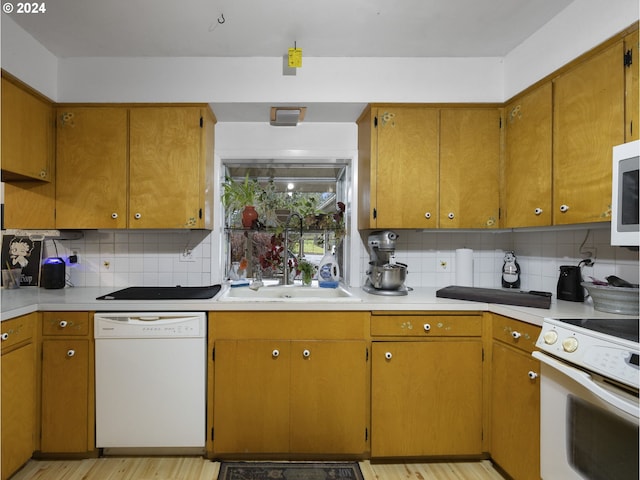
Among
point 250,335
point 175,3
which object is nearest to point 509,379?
point 250,335

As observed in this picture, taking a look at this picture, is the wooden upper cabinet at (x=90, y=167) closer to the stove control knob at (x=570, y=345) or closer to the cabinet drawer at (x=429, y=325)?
the cabinet drawer at (x=429, y=325)

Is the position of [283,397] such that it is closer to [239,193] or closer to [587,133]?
[239,193]

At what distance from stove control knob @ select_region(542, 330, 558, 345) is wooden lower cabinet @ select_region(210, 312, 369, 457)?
33.6 inches

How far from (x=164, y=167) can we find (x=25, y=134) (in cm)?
74

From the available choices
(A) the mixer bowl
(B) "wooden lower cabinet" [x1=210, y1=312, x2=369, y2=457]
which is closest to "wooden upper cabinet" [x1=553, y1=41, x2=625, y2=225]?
(A) the mixer bowl

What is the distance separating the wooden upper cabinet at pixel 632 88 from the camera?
54.5 inches

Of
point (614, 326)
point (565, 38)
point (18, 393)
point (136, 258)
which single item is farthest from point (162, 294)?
point (565, 38)

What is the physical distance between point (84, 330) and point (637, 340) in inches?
94.9

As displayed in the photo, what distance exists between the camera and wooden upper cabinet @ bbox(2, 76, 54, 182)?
1838 millimetres

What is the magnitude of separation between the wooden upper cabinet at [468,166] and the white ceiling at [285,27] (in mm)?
473

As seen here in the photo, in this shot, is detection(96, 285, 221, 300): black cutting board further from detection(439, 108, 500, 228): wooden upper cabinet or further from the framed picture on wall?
detection(439, 108, 500, 228): wooden upper cabinet

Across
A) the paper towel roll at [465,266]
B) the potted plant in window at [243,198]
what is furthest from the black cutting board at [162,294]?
the paper towel roll at [465,266]

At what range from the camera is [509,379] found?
1711 mm

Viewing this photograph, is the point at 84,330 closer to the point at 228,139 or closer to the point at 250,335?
the point at 250,335
